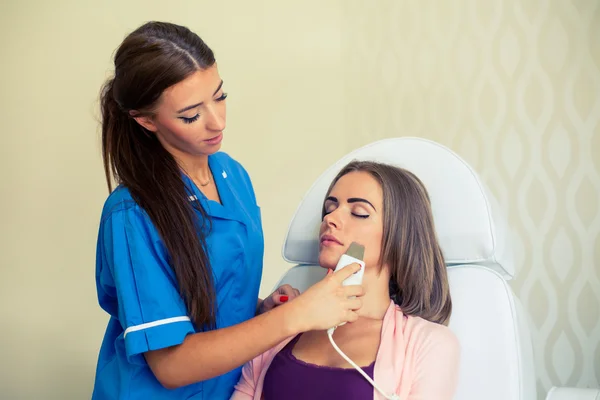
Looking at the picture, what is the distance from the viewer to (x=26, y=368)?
2.50 metres

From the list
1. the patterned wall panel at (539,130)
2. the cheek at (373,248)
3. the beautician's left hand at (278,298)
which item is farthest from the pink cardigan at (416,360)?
the patterned wall panel at (539,130)

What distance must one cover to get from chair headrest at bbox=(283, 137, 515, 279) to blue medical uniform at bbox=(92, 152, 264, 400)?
157 millimetres

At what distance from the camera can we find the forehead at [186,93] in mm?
1192

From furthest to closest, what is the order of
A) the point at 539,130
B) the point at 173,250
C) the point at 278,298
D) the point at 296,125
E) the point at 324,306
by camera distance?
1. the point at 296,125
2. the point at 539,130
3. the point at 278,298
4. the point at 173,250
5. the point at 324,306

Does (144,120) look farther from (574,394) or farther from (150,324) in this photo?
(574,394)

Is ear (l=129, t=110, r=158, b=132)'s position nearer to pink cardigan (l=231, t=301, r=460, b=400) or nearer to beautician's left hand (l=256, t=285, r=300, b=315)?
beautician's left hand (l=256, t=285, r=300, b=315)

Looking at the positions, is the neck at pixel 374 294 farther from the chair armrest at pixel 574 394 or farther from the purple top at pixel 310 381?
the chair armrest at pixel 574 394

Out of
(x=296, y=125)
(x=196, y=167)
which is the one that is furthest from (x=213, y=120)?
(x=296, y=125)

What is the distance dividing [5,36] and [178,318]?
1744 mm

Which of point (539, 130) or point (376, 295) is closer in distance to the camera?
point (376, 295)

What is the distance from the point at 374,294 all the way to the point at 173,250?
412 millimetres

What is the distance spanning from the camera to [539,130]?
237 centimetres

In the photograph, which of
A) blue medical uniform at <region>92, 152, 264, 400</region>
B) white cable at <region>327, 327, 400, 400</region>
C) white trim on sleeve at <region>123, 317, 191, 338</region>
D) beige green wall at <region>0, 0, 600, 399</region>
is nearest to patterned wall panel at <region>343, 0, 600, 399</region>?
beige green wall at <region>0, 0, 600, 399</region>

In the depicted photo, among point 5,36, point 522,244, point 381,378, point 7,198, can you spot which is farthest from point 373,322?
point 5,36
